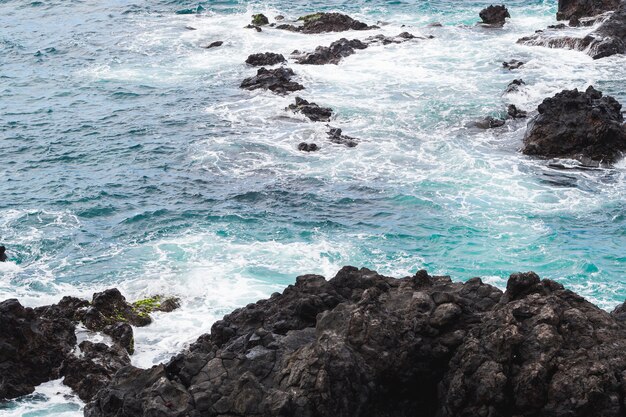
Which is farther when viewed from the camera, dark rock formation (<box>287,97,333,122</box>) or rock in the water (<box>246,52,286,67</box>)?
rock in the water (<box>246,52,286,67</box>)

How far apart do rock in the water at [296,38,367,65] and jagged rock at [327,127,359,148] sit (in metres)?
13.0

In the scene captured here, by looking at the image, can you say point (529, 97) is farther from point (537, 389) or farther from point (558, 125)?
point (537, 389)

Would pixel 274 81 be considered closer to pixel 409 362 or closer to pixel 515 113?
pixel 515 113

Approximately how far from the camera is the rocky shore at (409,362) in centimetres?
1338

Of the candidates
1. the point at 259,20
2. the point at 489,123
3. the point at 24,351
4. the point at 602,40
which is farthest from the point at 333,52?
the point at 24,351

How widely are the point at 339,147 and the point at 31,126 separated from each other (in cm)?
1816

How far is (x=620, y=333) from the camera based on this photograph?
14188 millimetres

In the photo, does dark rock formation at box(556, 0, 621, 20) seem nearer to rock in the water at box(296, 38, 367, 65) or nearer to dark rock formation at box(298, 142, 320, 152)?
rock in the water at box(296, 38, 367, 65)

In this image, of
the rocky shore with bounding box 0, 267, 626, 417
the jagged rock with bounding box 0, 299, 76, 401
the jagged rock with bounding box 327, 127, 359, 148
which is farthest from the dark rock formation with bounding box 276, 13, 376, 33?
the rocky shore with bounding box 0, 267, 626, 417

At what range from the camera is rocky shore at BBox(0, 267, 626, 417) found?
13383 millimetres

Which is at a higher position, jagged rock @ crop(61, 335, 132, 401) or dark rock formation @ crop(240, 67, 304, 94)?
dark rock formation @ crop(240, 67, 304, 94)

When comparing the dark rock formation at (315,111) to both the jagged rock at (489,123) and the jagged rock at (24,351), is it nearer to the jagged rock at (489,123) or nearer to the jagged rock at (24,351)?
the jagged rock at (489,123)

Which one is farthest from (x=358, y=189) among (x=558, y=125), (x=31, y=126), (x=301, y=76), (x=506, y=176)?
(x=31, y=126)

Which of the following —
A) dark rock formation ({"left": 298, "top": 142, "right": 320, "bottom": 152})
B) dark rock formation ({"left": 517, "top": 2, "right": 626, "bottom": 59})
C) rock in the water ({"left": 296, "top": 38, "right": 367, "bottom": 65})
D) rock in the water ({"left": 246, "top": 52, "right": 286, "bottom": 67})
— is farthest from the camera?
rock in the water ({"left": 296, "top": 38, "right": 367, "bottom": 65})
